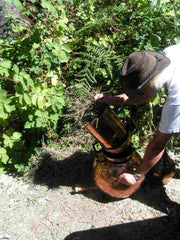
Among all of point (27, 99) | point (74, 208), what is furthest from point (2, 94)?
point (74, 208)

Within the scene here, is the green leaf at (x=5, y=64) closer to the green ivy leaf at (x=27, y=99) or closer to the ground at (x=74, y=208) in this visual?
the green ivy leaf at (x=27, y=99)

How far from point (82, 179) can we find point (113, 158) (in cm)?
62

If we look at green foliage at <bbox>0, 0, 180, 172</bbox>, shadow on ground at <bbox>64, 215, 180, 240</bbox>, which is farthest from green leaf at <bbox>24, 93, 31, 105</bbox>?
shadow on ground at <bbox>64, 215, 180, 240</bbox>

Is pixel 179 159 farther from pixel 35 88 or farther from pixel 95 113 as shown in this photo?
pixel 35 88

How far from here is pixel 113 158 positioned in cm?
233

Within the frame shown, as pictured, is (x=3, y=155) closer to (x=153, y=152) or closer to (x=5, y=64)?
(x=5, y=64)

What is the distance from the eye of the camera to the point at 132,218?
2.49 meters

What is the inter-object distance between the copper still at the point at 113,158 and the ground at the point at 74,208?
0.16 meters

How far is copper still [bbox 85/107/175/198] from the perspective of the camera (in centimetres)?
227

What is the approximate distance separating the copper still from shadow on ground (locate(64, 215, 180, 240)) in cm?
30

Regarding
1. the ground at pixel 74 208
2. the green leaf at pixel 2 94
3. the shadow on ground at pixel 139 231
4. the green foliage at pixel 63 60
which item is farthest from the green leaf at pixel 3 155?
the shadow on ground at pixel 139 231

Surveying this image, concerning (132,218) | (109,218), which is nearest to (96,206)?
(109,218)

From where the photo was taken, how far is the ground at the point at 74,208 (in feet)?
7.82

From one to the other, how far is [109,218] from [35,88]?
4.60 feet
